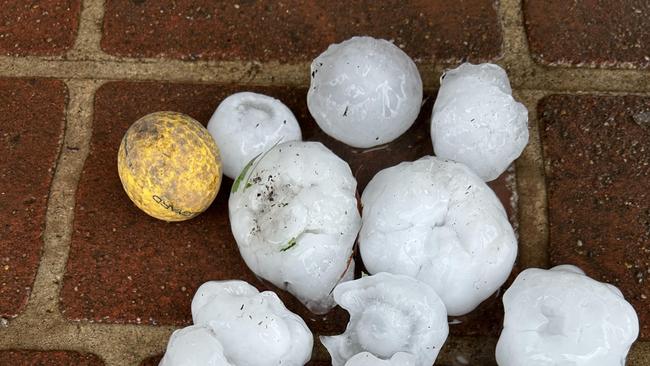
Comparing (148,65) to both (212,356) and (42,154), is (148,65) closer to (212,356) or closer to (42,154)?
(42,154)

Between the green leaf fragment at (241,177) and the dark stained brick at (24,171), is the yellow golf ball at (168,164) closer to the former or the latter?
the green leaf fragment at (241,177)

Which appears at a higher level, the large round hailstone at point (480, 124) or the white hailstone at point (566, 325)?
the large round hailstone at point (480, 124)

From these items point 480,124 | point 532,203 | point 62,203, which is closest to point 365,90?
point 480,124

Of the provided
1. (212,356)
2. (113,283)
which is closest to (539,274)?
(212,356)

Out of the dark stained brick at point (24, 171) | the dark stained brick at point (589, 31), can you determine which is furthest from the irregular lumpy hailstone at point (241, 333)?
the dark stained brick at point (589, 31)

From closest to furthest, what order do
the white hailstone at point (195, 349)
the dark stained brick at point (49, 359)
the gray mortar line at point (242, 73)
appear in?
the white hailstone at point (195, 349) < the dark stained brick at point (49, 359) < the gray mortar line at point (242, 73)

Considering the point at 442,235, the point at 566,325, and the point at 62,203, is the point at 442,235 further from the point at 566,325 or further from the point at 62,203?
the point at 62,203
